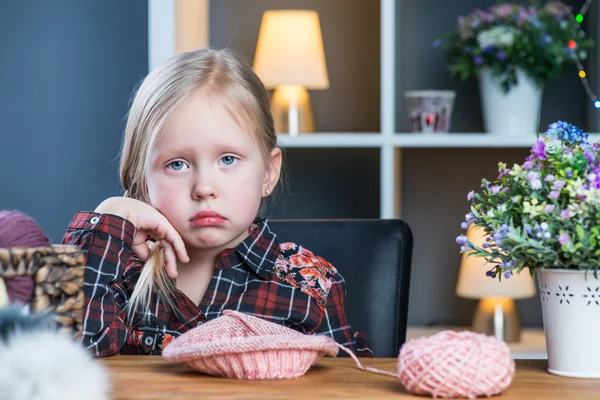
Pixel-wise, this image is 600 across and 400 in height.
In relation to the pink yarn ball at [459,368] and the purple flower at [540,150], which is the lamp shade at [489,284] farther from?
the pink yarn ball at [459,368]

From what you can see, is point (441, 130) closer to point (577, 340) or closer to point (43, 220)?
point (43, 220)

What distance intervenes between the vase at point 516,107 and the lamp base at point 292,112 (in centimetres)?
52

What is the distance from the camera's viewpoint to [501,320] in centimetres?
258

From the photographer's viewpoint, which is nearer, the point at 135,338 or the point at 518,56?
the point at 135,338

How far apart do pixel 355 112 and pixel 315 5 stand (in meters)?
0.36

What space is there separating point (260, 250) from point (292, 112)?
1.20 m

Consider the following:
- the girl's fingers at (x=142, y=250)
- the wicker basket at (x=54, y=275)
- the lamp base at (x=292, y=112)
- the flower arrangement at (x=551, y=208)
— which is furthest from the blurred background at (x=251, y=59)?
the wicker basket at (x=54, y=275)

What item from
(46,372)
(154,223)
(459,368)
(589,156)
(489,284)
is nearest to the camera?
(46,372)

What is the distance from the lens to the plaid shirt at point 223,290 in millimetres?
1293

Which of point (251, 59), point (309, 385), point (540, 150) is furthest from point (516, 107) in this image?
point (309, 385)

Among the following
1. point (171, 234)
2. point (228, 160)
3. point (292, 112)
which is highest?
point (292, 112)

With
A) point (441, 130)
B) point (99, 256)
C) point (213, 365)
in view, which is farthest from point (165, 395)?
point (441, 130)

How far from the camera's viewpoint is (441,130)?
2568mm

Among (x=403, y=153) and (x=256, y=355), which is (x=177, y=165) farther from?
(x=403, y=153)
